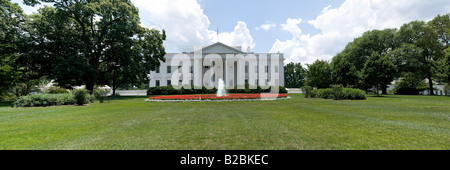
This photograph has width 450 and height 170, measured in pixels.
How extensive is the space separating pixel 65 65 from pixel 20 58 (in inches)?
247

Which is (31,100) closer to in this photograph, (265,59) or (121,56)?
(121,56)

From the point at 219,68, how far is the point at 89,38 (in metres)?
24.7

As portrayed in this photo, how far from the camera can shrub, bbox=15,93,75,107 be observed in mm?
11031

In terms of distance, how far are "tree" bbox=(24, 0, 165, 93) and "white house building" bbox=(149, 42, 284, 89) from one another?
14.4 m

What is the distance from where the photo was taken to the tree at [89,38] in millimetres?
19891

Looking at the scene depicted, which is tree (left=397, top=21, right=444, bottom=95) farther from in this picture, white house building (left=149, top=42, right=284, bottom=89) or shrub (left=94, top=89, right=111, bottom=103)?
shrub (left=94, top=89, right=111, bottom=103)

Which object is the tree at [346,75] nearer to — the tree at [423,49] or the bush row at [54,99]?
the tree at [423,49]

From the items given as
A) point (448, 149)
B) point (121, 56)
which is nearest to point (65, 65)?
point (121, 56)

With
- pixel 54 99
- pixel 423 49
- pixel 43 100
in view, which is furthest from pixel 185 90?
pixel 423 49

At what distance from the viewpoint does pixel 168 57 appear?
43688mm

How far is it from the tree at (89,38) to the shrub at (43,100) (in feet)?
30.0

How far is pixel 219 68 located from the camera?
40.5 m

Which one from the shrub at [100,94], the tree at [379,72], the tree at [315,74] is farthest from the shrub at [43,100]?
the tree at [379,72]

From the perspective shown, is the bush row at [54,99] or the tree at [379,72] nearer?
the bush row at [54,99]
